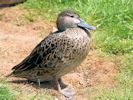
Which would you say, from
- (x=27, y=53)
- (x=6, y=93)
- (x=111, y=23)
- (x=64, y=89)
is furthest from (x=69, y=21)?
(x=111, y=23)

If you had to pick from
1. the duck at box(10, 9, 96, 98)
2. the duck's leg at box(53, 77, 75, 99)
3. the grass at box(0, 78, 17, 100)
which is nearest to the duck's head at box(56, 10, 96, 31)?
the duck at box(10, 9, 96, 98)

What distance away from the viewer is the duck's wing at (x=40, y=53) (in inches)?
236

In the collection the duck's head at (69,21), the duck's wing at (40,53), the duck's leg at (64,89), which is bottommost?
the duck's leg at (64,89)

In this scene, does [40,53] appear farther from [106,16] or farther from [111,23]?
[106,16]

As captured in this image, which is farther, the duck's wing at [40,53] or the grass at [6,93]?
the duck's wing at [40,53]

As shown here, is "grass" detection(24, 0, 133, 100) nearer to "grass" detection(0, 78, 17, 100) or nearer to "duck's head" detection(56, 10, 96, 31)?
"duck's head" detection(56, 10, 96, 31)

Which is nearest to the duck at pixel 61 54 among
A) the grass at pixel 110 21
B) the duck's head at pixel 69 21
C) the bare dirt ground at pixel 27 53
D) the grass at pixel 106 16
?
the duck's head at pixel 69 21

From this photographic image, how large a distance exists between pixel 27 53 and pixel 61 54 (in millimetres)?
1454

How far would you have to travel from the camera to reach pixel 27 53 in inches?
288

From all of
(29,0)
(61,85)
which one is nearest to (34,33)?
(29,0)

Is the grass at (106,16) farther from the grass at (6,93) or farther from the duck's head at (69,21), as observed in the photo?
the grass at (6,93)

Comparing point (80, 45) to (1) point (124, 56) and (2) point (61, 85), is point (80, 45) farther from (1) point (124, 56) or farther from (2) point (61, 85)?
(1) point (124, 56)

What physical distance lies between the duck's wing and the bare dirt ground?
19 centimetres

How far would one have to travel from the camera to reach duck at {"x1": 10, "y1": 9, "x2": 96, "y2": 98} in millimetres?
5914
